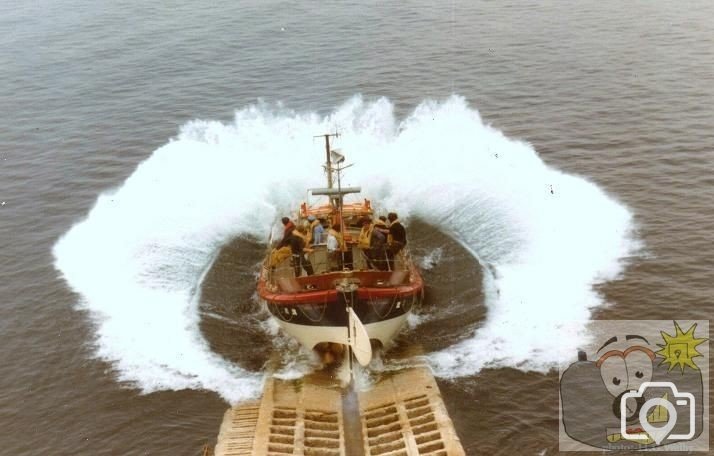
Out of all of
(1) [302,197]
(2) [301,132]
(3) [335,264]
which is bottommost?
(3) [335,264]

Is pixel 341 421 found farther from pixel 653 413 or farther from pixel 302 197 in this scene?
pixel 302 197

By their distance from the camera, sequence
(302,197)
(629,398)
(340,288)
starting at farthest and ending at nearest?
(302,197) → (340,288) → (629,398)

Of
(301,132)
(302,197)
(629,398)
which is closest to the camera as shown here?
(629,398)

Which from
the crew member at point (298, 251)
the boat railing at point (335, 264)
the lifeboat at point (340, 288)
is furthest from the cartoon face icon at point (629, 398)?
the crew member at point (298, 251)

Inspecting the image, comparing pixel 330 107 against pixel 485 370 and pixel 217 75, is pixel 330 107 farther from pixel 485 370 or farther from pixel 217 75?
pixel 485 370

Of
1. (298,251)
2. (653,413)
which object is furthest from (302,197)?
(653,413)

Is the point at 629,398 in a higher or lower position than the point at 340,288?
lower
